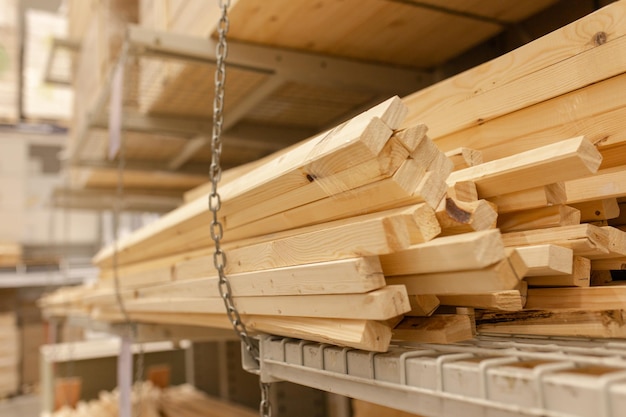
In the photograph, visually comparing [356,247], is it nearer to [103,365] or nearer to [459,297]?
[459,297]

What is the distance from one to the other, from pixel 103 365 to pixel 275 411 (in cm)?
249

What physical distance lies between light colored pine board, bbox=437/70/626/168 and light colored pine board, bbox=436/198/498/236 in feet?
1.11

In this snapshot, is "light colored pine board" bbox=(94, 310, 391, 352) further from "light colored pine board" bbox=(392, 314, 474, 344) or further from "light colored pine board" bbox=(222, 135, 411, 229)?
"light colored pine board" bbox=(222, 135, 411, 229)

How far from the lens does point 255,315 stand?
149 centimetres

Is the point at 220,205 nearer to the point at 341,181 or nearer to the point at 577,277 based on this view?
the point at 341,181

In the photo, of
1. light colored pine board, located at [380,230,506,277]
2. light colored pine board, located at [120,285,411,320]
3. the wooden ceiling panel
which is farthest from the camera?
the wooden ceiling panel

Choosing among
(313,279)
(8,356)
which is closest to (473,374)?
(313,279)

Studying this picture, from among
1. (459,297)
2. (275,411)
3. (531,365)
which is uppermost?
(459,297)

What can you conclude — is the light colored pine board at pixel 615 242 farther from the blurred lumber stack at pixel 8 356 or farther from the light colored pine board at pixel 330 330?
the blurred lumber stack at pixel 8 356

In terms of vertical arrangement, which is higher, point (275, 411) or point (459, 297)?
point (459, 297)

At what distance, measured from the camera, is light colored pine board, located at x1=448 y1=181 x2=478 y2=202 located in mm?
1157

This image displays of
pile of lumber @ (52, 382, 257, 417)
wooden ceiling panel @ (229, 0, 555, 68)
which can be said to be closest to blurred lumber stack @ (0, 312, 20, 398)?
pile of lumber @ (52, 382, 257, 417)

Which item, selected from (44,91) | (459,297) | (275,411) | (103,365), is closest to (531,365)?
(459,297)

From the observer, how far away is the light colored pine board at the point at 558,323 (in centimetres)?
114
